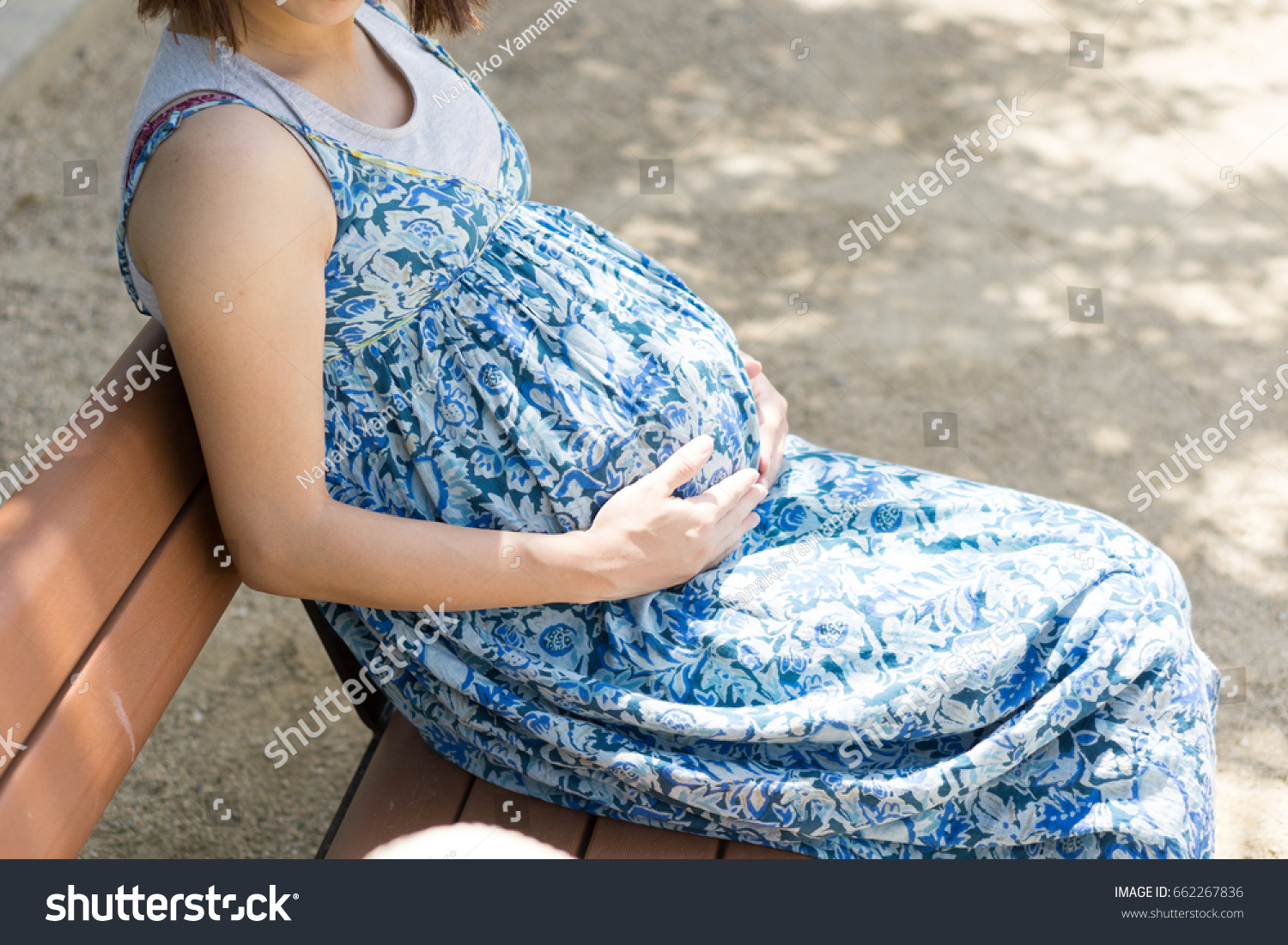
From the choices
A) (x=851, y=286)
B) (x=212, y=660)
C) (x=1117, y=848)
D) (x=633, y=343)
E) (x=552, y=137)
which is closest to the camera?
(x=1117, y=848)

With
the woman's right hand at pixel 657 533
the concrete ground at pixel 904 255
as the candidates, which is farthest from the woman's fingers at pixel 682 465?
the concrete ground at pixel 904 255

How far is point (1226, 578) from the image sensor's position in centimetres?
287

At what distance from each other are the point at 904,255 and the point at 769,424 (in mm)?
2125

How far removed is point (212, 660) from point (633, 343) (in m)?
1.73

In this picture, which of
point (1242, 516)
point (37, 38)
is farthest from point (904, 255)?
point (37, 38)

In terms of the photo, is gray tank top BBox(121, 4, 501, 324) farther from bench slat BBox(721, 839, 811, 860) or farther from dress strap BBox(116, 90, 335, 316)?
bench slat BBox(721, 839, 811, 860)

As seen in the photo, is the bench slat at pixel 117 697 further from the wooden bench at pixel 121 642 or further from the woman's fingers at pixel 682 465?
the woman's fingers at pixel 682 465

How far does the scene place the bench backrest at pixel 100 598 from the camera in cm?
124

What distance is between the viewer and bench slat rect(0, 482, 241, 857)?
1244mm

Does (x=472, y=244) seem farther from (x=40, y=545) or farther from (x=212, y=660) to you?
(x=212, y=660)

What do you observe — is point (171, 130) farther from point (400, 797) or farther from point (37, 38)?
point (37, 38)

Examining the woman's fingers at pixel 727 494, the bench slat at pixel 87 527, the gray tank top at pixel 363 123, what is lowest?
the woman's fingers at pixel 727 494

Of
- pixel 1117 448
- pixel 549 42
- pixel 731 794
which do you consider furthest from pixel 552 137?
pixel 731 794

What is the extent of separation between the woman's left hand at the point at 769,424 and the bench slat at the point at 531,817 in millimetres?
583
